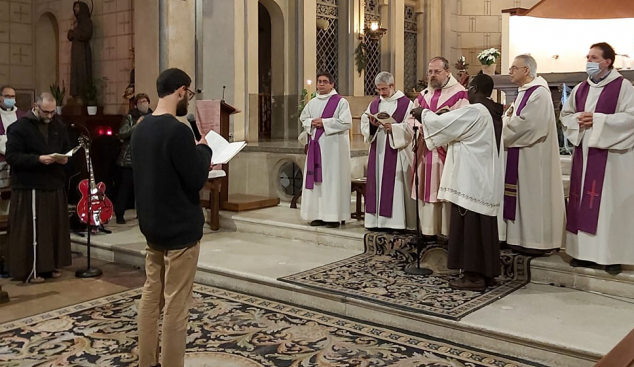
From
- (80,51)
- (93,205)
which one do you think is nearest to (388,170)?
(93,205)

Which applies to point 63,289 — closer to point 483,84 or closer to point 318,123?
point 318,123

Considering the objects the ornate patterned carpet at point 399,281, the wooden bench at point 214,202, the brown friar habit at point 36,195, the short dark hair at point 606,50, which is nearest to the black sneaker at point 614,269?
the ornate patterned carpet at point 399,281

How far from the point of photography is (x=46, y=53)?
12.2 m

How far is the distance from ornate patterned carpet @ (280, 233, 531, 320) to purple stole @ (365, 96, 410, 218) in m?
0.28

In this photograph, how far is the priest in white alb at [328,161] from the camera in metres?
6.89

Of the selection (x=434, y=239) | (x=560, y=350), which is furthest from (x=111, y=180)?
(x=560, y=350)

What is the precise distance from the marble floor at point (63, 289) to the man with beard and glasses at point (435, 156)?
2655 mm

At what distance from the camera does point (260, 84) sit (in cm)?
1282

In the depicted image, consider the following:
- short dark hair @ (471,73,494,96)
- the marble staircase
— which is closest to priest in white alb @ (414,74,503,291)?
short dark hair @ (471,73,494,96)

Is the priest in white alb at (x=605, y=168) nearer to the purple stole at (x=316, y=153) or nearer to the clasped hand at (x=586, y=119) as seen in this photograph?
the clasped hand at (x=586, y=119)

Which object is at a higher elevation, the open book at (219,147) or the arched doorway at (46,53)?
the arched doorway at (46,53)

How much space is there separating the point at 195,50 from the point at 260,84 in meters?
3.67

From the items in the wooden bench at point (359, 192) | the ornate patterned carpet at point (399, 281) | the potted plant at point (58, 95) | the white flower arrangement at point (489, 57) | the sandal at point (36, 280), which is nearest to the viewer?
the ornate patterned carpet at point (399, 281)

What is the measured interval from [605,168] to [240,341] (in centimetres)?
299
